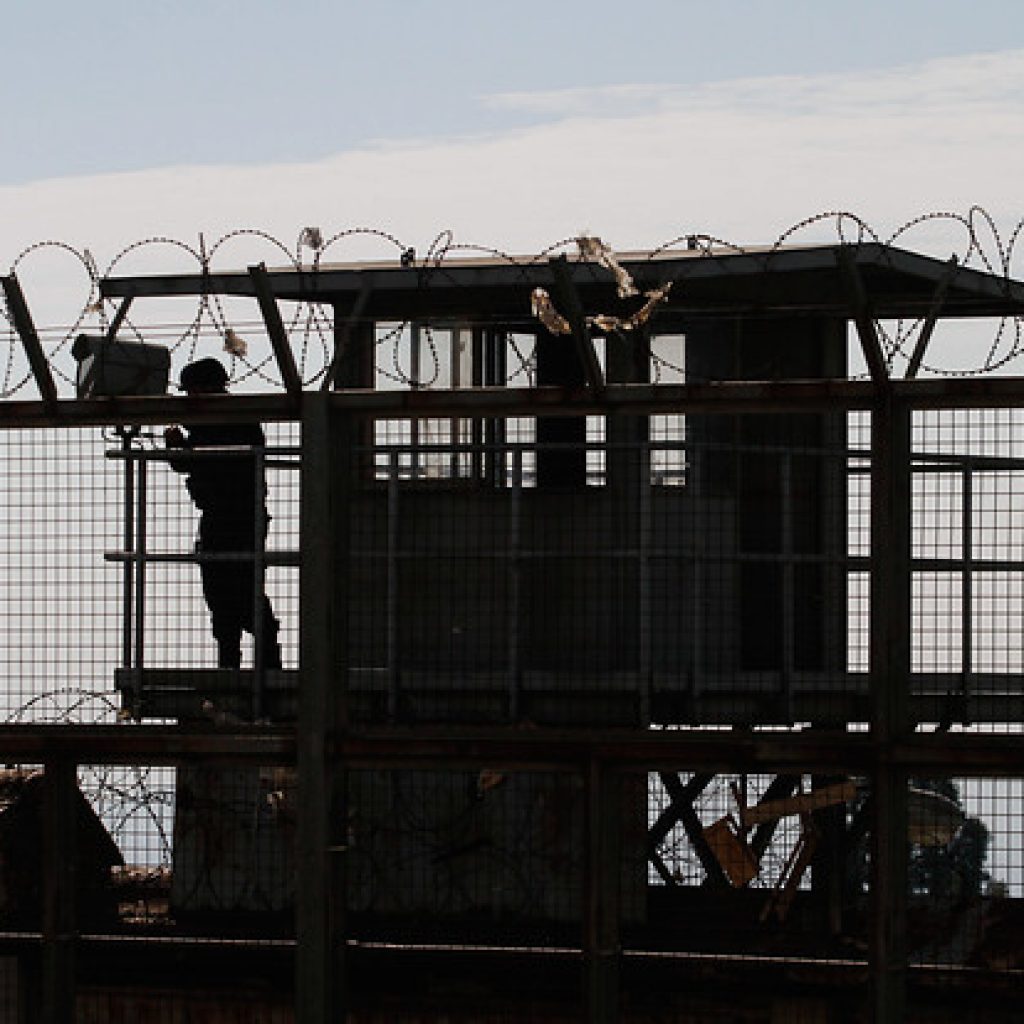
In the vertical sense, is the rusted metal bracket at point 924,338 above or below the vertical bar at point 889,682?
above

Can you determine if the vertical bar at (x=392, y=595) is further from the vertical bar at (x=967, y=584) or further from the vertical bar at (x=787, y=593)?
the vertical bar at (x=967, y=584)

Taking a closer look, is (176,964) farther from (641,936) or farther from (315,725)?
→ (315,725)

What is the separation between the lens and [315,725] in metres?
9.80

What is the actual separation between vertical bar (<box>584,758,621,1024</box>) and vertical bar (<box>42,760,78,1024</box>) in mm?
2264

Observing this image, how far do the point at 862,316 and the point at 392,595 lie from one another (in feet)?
15.7

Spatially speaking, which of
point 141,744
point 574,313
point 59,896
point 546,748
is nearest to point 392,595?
point 141,744

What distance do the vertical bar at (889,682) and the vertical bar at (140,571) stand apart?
5.23 metres

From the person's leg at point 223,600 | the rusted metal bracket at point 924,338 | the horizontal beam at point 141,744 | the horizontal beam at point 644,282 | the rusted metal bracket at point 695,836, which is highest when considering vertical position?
the horizontal beam at point 644,282

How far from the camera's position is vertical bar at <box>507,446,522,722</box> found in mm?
13203

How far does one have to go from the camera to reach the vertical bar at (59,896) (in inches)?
396

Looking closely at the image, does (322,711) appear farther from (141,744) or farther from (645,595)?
(645,595)

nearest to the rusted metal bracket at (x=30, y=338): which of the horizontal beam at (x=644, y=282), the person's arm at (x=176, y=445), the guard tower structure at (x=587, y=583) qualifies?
the guard tower structure at (x=587, y=583)

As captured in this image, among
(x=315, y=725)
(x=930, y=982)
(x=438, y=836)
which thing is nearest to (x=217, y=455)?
(x=438, y=836)

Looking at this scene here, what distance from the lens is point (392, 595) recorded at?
13.2 m
